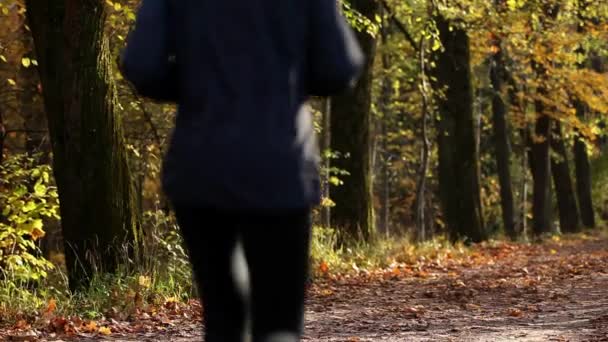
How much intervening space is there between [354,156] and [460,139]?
6.42m

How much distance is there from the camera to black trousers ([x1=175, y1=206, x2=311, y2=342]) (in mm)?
3305

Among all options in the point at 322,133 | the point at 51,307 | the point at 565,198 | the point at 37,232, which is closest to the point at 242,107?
the point at 51,307

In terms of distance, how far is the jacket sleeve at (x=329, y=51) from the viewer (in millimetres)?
3369

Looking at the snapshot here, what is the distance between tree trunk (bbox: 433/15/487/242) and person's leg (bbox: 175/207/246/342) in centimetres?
1936

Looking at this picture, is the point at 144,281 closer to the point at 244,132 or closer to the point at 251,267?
the point at 251,267

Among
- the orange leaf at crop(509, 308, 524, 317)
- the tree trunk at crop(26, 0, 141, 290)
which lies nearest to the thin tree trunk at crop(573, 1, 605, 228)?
the orange leaf at crop(509, 308, 524, 317)

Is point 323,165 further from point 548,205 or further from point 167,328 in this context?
point 548,205

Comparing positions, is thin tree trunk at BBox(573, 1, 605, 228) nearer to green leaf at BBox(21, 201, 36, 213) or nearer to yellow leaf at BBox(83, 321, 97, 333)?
green leaf at BBox(21, 201, 36, 213)

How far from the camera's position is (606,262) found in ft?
53.3

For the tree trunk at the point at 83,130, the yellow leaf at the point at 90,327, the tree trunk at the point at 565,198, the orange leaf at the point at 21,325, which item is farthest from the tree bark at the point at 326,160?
the tree trunk at the point at 565,198

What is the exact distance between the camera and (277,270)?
3336 mm

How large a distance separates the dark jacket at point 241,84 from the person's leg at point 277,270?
0.23 feet

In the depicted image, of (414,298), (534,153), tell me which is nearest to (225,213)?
(414,298)

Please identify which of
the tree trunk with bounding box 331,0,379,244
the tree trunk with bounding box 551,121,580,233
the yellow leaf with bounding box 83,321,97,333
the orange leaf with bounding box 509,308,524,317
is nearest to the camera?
the yellow leaf with bounding box 83,321,97,333
